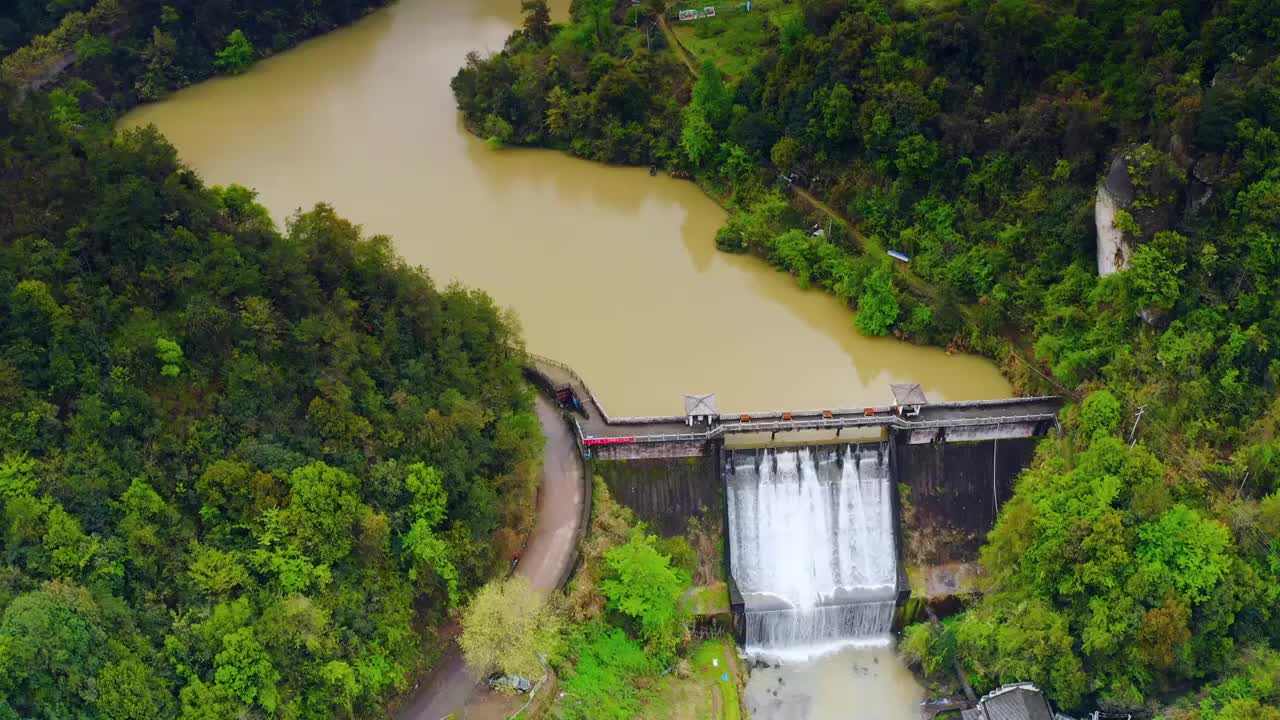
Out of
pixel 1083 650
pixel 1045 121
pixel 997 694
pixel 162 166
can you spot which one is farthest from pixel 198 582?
pixel 1045 121

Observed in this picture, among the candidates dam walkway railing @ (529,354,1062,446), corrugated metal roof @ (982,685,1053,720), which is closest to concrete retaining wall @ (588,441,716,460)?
dam walkway railing @ (529,354,1062,446)

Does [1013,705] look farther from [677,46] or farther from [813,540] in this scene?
[677,46]

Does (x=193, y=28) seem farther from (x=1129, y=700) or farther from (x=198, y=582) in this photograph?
(x=1129, y=700)

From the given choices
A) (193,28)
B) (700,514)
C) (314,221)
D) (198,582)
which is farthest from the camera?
(193,28)

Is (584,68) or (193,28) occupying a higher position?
(193,28)

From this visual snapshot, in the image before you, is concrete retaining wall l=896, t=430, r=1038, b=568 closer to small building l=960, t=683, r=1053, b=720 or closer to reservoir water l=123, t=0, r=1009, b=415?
reservoir water l=123, t=0, r=1009, b=415

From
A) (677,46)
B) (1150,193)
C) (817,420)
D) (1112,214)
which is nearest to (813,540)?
(817,420)

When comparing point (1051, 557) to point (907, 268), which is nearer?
point (1051, 557)

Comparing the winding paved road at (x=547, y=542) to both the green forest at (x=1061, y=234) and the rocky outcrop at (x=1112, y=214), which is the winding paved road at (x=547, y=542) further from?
the rocky outcrop at (x=1112, y=214)

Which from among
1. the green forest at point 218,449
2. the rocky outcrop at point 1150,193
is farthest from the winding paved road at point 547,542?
the rocky outcrop at point 1150,193
